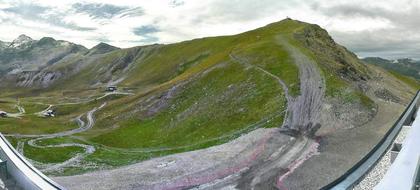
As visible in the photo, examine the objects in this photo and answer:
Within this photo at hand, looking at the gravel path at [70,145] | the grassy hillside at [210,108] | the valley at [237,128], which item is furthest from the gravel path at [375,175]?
the gravel path at [70,145]

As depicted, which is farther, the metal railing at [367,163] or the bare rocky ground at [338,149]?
the bare rocky ground at [338,149]

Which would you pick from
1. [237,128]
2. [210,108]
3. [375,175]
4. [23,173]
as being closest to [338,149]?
[237,128]

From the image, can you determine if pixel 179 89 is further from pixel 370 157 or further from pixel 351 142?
pixel 370 157

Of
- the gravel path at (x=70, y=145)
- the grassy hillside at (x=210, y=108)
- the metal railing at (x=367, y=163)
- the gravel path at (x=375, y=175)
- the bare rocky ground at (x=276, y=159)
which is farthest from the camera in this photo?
the grassy hillside at (x=210, y=108)

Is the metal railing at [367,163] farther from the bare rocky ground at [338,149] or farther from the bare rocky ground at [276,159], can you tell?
the bare rocky ground at [276,159]

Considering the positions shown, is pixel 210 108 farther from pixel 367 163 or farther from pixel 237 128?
pixel 367 163

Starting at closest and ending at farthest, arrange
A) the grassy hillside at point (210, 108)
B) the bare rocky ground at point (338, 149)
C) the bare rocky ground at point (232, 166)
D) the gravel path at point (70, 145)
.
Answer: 1. the bare rocky ground at point (338, 149)
2. the bare rocky ground at point (232, 166)
3. the gravel path at point (70, 145)
4. the grassy hillside at point (210, 108)

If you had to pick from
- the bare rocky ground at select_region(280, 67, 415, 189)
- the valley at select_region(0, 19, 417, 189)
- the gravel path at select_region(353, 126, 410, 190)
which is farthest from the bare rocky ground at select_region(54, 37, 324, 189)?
the gravel path at select_region(353, 126, 410, 190)

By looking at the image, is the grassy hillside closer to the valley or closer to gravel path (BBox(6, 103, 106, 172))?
the valley

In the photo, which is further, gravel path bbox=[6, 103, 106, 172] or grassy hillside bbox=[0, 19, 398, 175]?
grassy hillside bbox=[0, 19, 398, 175]
